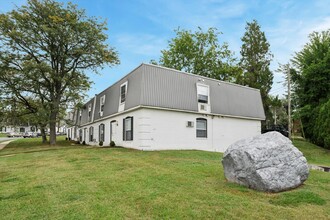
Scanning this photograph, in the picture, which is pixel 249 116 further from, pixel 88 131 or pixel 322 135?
pixel 88 131

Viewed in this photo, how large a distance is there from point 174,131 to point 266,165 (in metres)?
10.1

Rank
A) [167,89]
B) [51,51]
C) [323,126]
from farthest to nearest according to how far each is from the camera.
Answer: [51,51], [323,126], [167,89]

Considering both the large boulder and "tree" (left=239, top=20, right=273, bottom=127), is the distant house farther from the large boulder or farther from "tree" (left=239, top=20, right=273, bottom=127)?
"tree" (left=239, top=20, right=273, bottom=127)

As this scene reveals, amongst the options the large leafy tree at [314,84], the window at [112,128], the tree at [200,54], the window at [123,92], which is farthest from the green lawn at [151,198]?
the tree at [200,54]

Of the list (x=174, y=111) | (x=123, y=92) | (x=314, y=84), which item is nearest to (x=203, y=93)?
(x=174, y=111)

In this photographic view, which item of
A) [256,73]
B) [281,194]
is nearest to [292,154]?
[281,194]

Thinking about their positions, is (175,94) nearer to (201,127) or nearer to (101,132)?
(201,127)

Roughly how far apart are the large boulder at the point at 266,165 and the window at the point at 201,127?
1045 cm

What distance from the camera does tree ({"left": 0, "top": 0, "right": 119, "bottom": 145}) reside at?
754 inches

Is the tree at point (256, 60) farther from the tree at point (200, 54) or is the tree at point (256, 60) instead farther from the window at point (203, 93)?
the window at point (203, 93)

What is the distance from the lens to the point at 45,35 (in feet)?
64.8

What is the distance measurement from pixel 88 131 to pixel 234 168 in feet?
73.4

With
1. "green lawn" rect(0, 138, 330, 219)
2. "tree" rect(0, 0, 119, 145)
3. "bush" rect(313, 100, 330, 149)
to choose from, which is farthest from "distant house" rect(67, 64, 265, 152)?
"green lawn" rect(0, 138, 330, 219)

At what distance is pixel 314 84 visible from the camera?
70.3 ft
